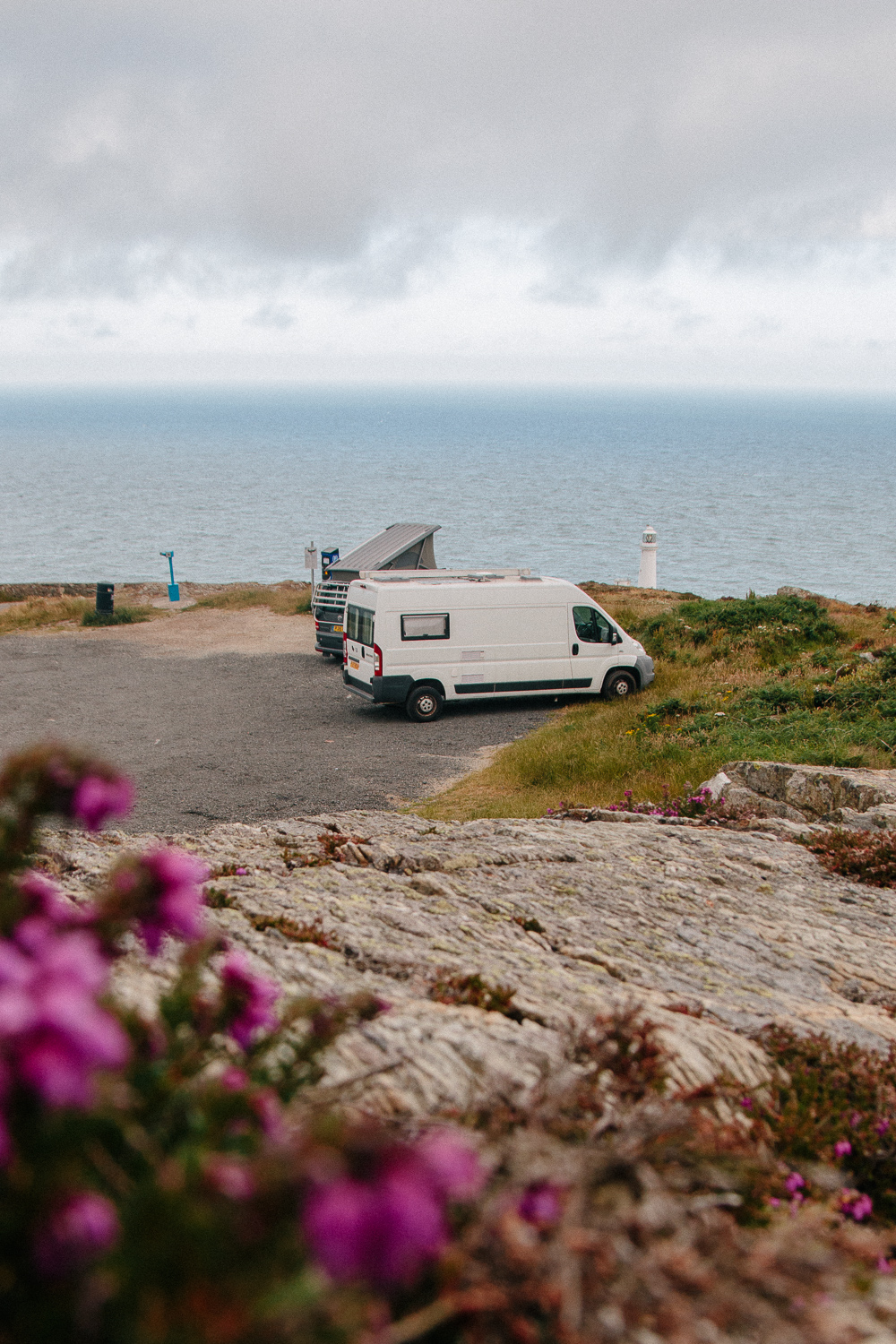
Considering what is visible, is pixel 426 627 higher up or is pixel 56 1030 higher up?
pixel 56 1030

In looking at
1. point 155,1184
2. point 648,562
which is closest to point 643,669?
point 648,562

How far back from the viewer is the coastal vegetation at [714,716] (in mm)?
12891

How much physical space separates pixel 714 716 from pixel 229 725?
8.77 metres

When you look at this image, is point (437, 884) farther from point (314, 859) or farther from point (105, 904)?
point (105, 904)

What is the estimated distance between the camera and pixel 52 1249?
1416 mm

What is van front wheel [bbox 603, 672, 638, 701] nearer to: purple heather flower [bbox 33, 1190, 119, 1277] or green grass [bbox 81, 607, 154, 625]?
green grass [bbox 81, 607, 154, 625]

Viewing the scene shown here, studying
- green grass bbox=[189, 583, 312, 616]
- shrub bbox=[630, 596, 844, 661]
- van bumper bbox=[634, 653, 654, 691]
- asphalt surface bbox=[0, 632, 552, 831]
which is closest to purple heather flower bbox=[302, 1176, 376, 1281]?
asphalt surface bbox=[0, 632, 552, 831]

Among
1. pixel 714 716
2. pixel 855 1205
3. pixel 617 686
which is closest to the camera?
pixel 855 1205

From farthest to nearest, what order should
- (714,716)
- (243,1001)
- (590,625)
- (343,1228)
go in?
(590,625), (714,716), (243,1001), (343,1228)

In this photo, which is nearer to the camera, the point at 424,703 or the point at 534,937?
the point at 534,937

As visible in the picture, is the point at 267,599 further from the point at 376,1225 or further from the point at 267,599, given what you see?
the point at 376,1225

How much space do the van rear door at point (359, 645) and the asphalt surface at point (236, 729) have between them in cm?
80

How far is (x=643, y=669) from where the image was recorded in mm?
20203

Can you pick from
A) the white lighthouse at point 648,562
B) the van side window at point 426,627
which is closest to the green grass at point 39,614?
the van side window at point 426,627
